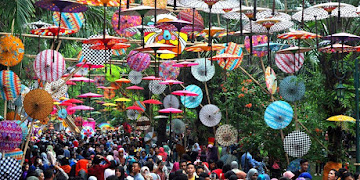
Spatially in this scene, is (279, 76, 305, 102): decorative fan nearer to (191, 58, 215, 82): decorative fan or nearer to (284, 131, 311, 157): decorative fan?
(284, 131, 311, 157): decorative fan

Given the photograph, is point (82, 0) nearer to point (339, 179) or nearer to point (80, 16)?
point (80, 16)

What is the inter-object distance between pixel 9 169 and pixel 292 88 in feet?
19.9

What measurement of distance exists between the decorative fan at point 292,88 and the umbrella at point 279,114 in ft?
1.51

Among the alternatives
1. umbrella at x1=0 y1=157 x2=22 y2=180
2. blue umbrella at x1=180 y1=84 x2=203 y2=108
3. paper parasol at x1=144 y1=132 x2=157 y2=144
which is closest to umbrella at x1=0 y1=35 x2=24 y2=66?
umbrella at x1=0 y1=157 x2=22 y2=180

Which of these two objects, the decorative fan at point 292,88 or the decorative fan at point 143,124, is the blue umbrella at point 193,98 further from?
the decorative fan at point 143,124

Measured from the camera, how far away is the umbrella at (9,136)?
9.65 m

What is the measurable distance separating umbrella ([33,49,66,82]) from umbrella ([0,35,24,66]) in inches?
33.3

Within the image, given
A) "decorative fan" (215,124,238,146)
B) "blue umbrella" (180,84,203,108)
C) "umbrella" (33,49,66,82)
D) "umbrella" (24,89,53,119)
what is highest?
"umbrella" (33,49,66,82)

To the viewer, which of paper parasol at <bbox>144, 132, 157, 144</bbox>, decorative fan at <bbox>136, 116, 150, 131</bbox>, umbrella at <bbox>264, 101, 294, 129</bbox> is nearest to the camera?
umbrella at <bbox>264, 101, 294, 129</bbox>

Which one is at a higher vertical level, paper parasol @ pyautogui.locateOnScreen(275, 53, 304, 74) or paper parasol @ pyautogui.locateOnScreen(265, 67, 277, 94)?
paper parasol @ pyautogui.locateOnScreen(275, 53, 304, 74)

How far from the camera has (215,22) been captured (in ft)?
58.4

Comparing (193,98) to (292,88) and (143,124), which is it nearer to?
(292,88)

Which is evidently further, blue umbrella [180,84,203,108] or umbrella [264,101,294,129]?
blue umbrella [180,84,203,108]

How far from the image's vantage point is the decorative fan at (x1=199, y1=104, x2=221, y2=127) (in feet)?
47.1
